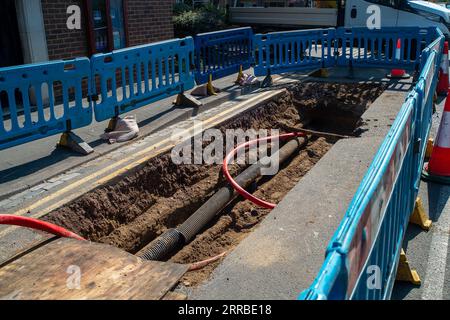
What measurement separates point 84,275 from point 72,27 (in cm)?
735

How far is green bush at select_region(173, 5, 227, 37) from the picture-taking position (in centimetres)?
1759

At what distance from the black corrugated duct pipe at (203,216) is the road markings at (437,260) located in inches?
108

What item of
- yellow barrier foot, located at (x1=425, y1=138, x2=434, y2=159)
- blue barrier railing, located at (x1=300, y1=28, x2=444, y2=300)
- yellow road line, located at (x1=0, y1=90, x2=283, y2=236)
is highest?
blue barrier railing, located at (x1=300, y1=28, x2=444, y2=300)

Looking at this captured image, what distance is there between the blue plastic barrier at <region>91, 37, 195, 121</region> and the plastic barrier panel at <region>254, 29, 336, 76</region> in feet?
8.42

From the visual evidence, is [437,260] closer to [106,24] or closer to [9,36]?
[9,36]

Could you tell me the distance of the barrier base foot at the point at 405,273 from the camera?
13.9 ft

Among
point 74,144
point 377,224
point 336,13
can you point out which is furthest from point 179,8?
point 377,224

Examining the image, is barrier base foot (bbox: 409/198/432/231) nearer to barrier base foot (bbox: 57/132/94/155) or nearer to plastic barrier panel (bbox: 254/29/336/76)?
barrier base foot (bbox: 57/132/94/155)

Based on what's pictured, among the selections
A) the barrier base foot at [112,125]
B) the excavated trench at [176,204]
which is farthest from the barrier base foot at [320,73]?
the barrier base foot at [112,125]

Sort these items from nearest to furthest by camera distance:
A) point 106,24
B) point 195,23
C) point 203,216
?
1. point 203,216
2. point 106,24
3. point 195,23

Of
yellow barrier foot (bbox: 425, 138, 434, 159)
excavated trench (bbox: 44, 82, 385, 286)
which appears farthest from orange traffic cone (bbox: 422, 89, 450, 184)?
excavated trench (bbox: 44, 82, 385, 286)

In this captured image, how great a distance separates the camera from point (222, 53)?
11125mm

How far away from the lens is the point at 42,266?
13.2ft
